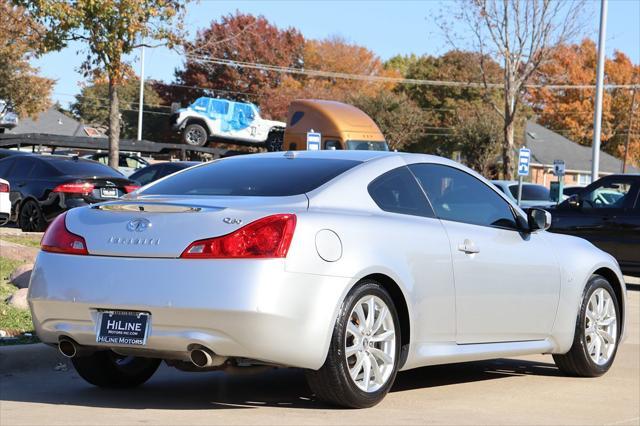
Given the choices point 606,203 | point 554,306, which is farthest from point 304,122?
point 554,306

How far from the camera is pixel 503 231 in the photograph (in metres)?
7.65

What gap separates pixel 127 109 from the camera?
92.2m

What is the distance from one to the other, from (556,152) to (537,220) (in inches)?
2874

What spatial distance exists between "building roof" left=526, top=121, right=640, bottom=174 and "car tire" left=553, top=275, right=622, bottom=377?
69462 millimetres

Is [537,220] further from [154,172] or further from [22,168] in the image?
[154,172]

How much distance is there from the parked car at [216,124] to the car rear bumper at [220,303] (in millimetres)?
41177

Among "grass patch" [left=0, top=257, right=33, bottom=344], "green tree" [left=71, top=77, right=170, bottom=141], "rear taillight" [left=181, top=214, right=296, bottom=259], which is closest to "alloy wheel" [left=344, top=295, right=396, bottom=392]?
"rear taillight" [left=181, top=214, right=296, bottom=259]

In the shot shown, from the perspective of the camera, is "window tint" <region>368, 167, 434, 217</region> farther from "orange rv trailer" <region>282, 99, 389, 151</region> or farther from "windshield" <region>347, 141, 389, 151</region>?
"windshield" <region>347, 141, 389, 151</region>

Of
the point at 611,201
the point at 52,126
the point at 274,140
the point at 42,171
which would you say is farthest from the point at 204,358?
the point at 52,126

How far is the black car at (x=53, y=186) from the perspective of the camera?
1917cm

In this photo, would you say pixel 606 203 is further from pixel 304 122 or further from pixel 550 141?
pixel 550 141

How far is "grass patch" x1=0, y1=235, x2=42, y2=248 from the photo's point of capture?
16.5 m

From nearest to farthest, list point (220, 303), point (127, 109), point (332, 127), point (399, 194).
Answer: point (220, 303), point (399, 194), point (332, 127), point (127, 109)

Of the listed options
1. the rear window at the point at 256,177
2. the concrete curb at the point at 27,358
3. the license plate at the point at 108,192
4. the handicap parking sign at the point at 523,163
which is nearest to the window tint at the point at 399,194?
the rear window at the point at 256,177
